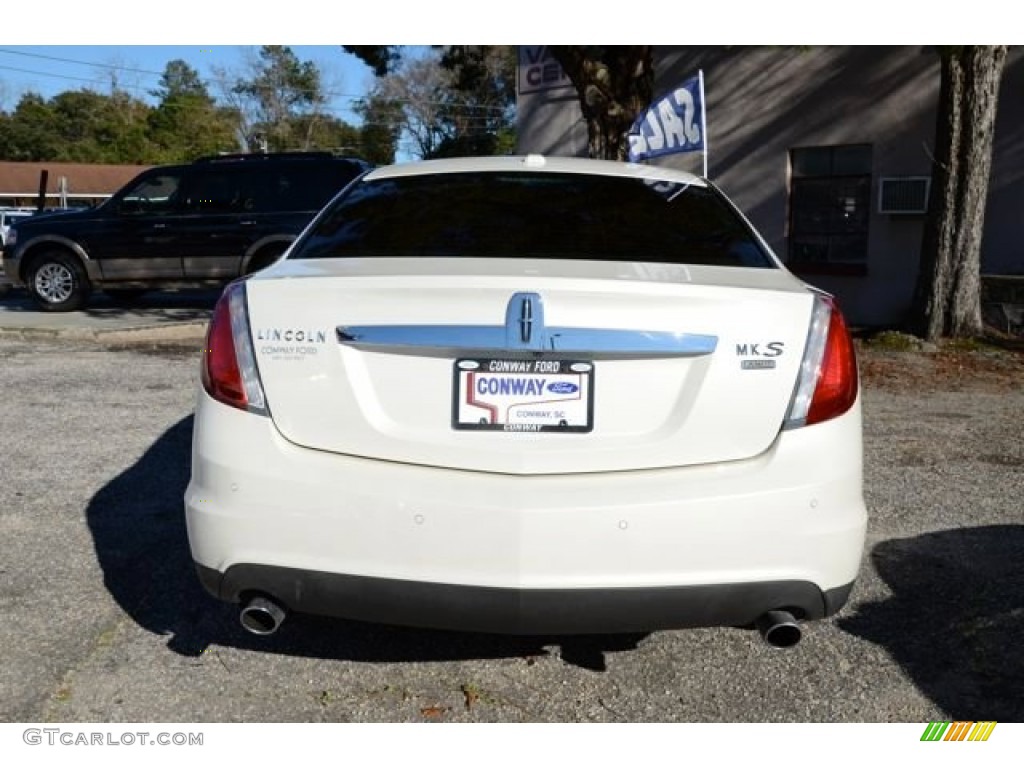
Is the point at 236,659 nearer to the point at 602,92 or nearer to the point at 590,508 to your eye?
the point at 590,508

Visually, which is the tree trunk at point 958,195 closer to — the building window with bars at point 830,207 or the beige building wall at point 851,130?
the beige building wall at point 851,130

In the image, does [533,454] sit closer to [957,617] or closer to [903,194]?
[957,617]

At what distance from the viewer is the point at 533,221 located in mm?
3395

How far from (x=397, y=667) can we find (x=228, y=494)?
95 centimetres

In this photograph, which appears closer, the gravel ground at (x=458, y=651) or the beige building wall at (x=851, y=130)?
the gravel ground at (x=458, y=651)

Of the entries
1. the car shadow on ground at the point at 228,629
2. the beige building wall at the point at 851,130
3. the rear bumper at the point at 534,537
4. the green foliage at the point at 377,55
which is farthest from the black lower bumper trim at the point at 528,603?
the green foliage at the point at 377,55

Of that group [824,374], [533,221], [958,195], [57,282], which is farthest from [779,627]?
[57,282]

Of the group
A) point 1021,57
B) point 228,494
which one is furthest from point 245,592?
point 1021,57

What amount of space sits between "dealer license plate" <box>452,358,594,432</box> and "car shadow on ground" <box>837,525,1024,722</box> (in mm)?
1512

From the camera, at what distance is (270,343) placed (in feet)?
8.75

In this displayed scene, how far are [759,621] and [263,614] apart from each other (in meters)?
1.32

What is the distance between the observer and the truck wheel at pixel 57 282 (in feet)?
44.3

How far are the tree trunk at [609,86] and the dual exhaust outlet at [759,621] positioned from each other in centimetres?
950

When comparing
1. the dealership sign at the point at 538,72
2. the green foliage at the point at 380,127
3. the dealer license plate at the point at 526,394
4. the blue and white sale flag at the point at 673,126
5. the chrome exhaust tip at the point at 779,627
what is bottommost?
the chrome exhaust tip at the point at 779,627
